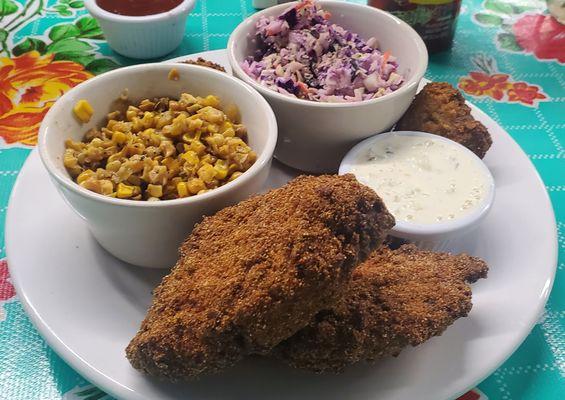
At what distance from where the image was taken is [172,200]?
Result: 5.37 feet

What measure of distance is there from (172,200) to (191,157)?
8.9 inches

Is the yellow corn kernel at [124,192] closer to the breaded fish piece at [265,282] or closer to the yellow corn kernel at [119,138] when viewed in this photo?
the yellow corn kernel at [119,138]

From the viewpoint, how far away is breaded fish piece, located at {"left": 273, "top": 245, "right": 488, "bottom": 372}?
1382mm

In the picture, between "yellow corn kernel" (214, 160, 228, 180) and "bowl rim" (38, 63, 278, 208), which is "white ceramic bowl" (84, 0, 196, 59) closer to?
"bowl rim" (38, 63, 278, 208)

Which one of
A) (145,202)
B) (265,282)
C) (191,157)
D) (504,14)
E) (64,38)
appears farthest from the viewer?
(504,14)

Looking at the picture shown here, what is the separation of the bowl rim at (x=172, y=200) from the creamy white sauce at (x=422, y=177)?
35 centimetres

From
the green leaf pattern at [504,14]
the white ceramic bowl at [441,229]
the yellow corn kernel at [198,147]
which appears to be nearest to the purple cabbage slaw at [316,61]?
the yellow corn kernel at [198,147]

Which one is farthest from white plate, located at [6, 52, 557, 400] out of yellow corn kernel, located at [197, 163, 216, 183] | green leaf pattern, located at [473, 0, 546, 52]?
green leaf pattern, located at [473, 0, 546, 52]

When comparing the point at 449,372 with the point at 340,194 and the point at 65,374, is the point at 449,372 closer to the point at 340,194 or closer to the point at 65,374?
the point at 340,194

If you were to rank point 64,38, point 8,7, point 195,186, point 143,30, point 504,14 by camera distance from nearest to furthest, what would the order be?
point 195,186 → point 143,30 → point 64,38 → point 8,7 → point 504,14

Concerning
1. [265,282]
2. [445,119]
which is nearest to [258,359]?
[265,282]

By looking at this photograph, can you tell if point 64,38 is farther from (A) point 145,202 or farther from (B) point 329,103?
(A) point 145,202

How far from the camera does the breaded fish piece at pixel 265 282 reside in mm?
1276

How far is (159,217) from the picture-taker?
1.63 meters
